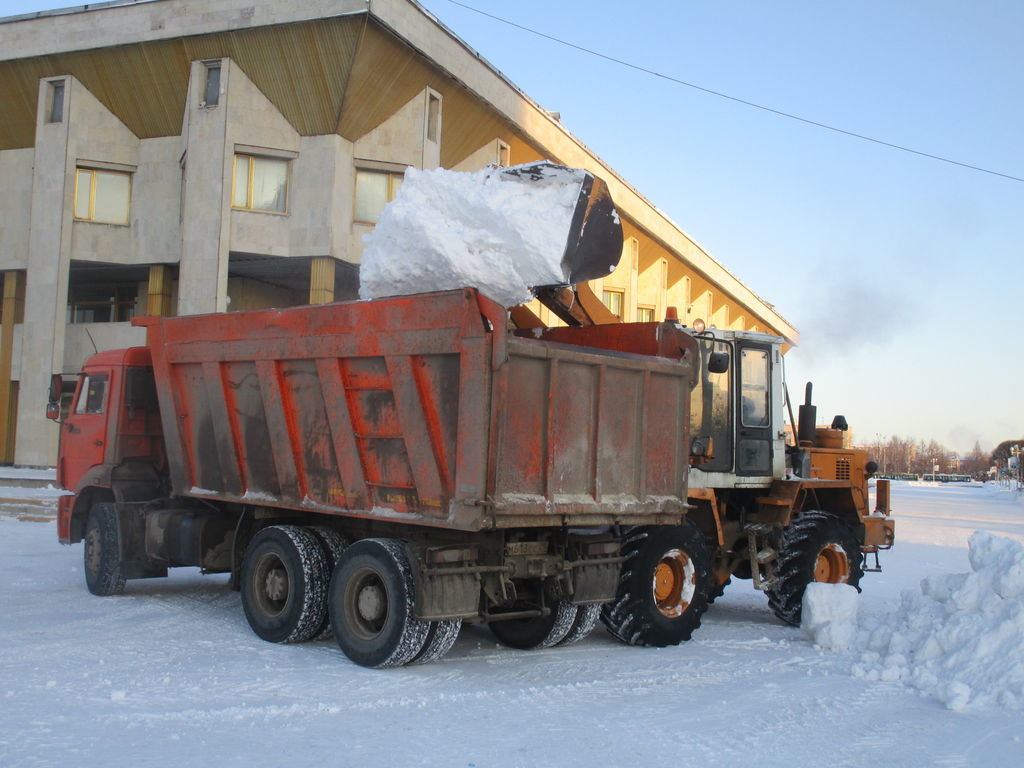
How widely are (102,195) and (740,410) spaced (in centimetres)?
2874

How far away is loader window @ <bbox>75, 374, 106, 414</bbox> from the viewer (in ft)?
35.5

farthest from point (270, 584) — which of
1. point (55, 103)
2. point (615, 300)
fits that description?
point (615, 300)

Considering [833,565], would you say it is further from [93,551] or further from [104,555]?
[93,551]

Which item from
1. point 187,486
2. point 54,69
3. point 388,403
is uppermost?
point 54,69

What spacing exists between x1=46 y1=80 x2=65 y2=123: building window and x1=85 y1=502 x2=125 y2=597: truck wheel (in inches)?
1034

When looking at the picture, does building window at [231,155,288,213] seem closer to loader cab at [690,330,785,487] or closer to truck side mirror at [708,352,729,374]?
loader cab at [690,330,785,487]

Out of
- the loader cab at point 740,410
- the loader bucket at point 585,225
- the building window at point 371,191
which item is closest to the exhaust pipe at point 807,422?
the loader cab at point 740,410

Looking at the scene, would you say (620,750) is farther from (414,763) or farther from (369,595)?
(369,595)

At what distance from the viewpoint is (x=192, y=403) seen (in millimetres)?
9586

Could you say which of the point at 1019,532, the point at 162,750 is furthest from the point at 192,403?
the point at 1019,532

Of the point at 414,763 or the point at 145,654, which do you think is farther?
the point at 145,654

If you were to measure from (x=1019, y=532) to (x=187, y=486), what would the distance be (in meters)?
21.6

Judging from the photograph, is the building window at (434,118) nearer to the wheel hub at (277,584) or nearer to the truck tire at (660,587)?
the wheel hub at (277,584)

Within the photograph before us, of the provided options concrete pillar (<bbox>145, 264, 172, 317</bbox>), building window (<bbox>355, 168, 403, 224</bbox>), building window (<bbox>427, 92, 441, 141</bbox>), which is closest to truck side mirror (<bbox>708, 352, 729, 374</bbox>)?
building window (<bbox>355, 168, 403, 224</bbox>)
